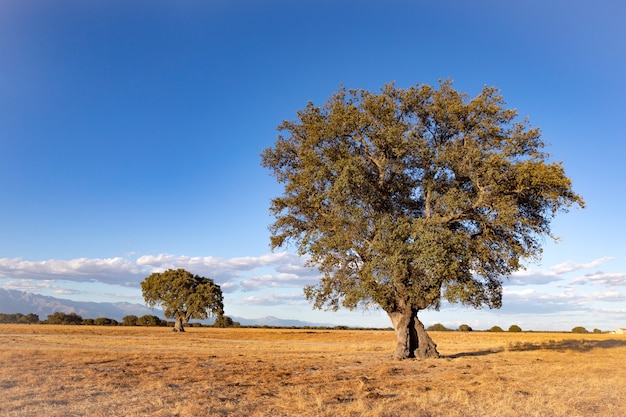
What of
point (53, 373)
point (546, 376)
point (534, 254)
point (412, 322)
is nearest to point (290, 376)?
point (53, 373)

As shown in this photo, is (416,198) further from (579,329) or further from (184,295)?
(579,329)

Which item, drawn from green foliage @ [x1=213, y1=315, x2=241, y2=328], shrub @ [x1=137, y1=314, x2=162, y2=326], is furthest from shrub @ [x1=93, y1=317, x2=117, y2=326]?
green foliage @ [x1=213, y1=315, x2=241, y2=328]

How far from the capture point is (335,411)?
1156 centimetres

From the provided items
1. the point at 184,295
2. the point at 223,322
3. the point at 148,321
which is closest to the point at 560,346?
the point at 184,295

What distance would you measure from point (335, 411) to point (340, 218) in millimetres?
18000

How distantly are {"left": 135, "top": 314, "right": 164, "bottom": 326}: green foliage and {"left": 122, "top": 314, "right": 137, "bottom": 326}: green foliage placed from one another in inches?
38.0

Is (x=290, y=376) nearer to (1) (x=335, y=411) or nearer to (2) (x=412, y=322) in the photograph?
(1) (x=335, y=411)

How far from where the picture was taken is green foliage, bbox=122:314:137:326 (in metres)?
128

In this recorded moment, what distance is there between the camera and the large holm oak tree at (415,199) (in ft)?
89.8

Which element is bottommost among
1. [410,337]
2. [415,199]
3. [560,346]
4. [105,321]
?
[560,346]

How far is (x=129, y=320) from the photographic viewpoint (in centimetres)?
12950

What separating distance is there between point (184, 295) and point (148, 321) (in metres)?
52.2

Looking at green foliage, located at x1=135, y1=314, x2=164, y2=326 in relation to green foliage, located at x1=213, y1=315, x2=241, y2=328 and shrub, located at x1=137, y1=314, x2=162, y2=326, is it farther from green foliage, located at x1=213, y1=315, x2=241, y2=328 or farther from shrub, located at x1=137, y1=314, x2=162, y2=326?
green foliage, located at x1=213, y1=315, x2=241, y2=328

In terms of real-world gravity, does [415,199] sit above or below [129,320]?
above
